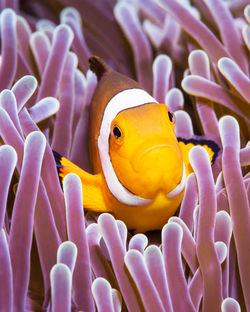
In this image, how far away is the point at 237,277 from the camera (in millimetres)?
1007

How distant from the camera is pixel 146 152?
0.96 m

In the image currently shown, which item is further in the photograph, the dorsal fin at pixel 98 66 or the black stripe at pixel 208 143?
the dorsal fin at pixel 98 66

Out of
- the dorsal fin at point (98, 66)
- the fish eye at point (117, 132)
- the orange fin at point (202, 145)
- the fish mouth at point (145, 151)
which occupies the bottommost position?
the orange fin at point (202, 145)

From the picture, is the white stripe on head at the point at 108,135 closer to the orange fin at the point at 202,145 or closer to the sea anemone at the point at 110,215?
A: the sea anemone at the point at 110,215

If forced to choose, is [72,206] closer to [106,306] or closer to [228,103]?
[106,306]

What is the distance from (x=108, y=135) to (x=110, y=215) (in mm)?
263

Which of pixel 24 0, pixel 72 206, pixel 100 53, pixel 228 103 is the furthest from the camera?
pixel 24 0

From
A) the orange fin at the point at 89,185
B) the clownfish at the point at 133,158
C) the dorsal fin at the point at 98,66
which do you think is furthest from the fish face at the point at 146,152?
the dorsal fin at the point at 98,66

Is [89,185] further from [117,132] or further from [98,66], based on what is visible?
[98,66]

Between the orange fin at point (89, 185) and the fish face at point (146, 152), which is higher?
the fish face at point (146, 152)

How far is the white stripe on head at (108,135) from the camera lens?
1.08 meters

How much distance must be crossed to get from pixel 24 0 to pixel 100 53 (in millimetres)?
522

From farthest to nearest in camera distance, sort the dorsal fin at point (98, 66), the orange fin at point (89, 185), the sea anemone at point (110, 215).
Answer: the dorsal fin at point (98, 66) < the orange fin at point (89, 185) < the sea anemone at point (110, 215)

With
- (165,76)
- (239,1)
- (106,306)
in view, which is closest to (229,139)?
(165,76)
